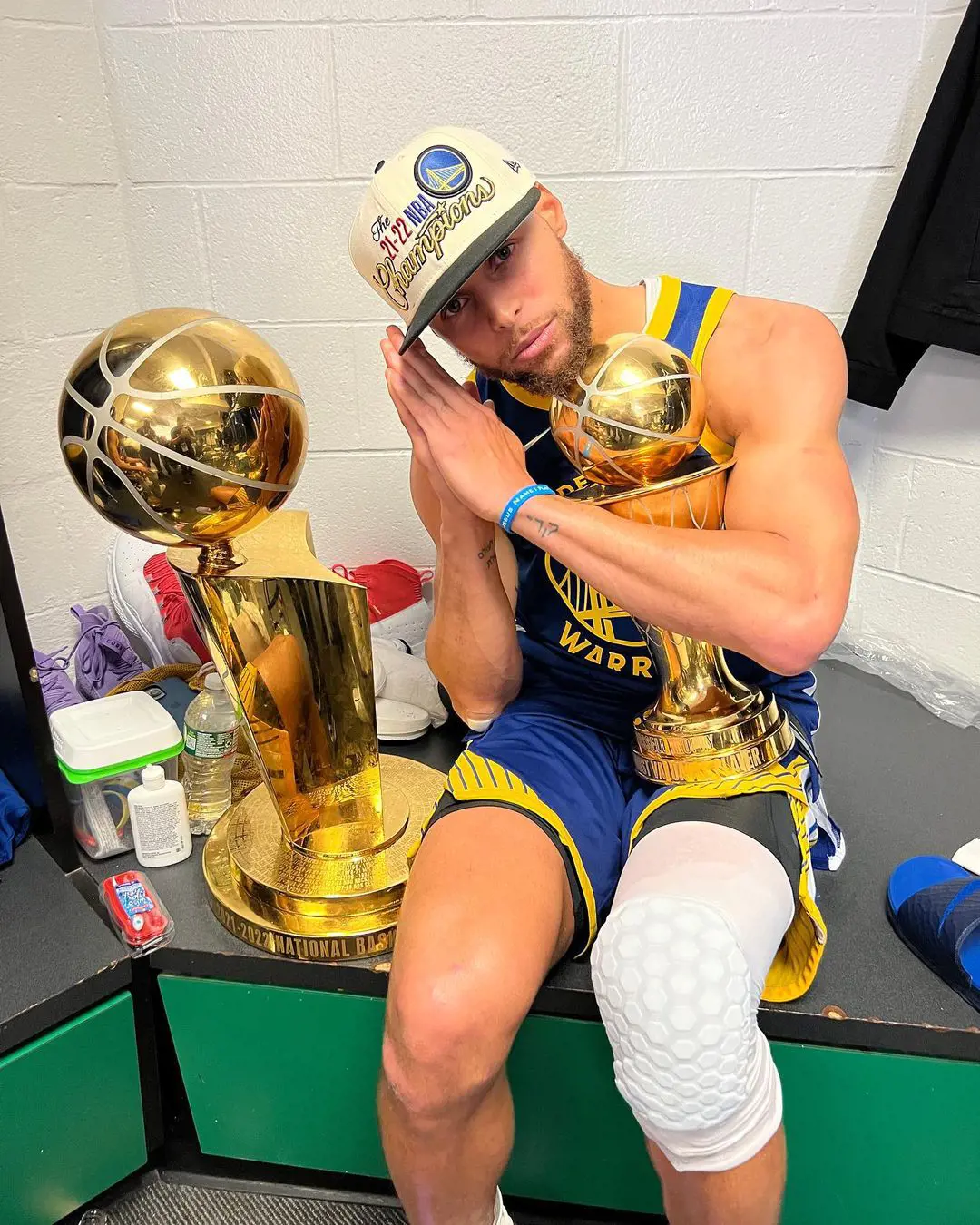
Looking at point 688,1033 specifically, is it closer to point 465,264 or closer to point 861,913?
point 861,913

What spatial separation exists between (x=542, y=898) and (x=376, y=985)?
0.25 metres

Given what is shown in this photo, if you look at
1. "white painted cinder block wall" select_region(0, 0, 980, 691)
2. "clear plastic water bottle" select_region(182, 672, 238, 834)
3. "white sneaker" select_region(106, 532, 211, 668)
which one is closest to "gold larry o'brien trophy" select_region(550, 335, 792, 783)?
"clear plastic water bottle" select_region(182, 672, 238, 834)

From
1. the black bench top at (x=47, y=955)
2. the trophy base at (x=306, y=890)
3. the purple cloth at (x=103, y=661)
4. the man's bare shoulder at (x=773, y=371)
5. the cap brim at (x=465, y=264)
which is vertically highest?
the cap brim at (x=465, y=264)

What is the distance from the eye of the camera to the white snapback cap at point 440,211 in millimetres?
925

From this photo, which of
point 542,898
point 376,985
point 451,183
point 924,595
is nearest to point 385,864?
point 376,985

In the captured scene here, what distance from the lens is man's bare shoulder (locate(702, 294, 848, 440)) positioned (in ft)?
3.30

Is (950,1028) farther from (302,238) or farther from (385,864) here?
(302,238)

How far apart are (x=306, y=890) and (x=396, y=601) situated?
795mm

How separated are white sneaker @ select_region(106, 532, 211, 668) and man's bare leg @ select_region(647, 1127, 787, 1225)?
117 cm

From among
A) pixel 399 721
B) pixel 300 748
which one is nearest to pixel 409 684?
pixel 399 721

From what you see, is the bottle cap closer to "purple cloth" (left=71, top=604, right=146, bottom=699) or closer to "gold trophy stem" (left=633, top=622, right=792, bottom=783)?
"purple cloth" (left=71, top=604, right=146, bottom=699)

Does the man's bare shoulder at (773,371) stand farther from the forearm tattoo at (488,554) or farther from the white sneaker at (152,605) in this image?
the white sneaker at (152,605)

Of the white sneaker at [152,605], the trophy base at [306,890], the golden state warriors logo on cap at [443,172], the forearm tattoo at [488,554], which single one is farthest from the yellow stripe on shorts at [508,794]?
the white sneaker at [152,605]

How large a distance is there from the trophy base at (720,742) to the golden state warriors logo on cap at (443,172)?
592mm
